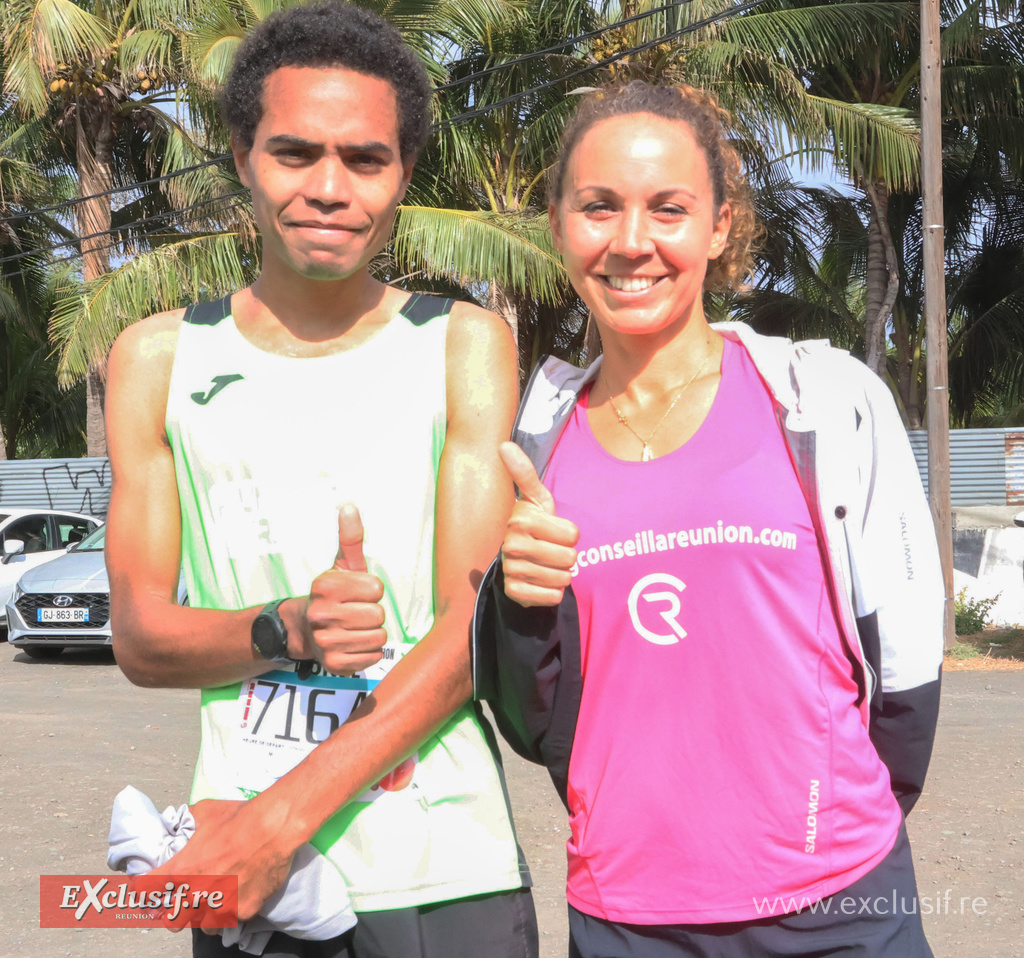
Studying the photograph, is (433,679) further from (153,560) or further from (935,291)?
(935,291)

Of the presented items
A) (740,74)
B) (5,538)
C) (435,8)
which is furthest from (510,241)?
(5,538)

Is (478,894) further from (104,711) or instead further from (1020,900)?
(104,711)

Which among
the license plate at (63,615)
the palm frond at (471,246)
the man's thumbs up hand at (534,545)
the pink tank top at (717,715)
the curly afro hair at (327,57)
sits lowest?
the license plate at (63,615)

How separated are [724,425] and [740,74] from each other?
553 inches

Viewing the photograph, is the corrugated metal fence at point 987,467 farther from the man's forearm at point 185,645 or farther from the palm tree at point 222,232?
the man's forearm at point 185,645

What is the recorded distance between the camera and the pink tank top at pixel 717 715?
5.82 ft

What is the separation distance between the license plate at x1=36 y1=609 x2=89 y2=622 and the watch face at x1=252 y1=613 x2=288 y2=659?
33.1 feet

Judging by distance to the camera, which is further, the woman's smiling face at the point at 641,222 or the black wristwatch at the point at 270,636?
the woman's smiling face at the point at 641,222

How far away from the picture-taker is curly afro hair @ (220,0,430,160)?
188 centimetres

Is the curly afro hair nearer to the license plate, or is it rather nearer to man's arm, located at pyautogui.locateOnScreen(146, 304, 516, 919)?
man's arm, located at pyautogui.locateOnScreen(146, 304, 516, 919)

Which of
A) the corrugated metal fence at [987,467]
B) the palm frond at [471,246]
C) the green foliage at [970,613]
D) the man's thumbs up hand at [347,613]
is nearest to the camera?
the man's thumbs up hand at [347,613]

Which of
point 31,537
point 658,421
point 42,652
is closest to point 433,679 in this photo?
point 658,421

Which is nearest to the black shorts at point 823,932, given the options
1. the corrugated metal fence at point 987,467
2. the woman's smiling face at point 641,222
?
the woman's smiling face at point 641,222

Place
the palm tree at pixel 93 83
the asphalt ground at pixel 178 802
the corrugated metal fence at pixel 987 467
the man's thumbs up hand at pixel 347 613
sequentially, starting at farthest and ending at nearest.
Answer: the palm tree at pixel 93 83 → the corrugated metal fence at pixel 987 467 → the asphalt ground at pixel 178 802 → the man's thumbs up hand at pixel 347 613
